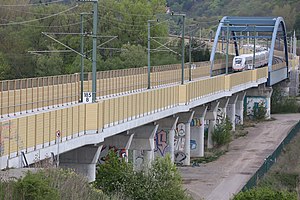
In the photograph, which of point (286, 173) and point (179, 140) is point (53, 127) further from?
point (179, 140)

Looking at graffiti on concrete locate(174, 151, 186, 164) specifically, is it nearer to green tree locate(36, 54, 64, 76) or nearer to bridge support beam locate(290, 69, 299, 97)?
green tree locate(36, 54, 64, 76)

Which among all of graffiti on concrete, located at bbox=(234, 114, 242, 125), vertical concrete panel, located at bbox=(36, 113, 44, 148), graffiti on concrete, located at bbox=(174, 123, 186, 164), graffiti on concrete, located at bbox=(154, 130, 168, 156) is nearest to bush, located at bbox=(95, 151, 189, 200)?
vertical concrete panel, located at bbox=(36, 113, 44, 148)

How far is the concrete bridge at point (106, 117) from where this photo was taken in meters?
31.6

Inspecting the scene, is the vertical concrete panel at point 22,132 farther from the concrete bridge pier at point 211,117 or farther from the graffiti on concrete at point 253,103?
the graffiti on concrete at point 253,103

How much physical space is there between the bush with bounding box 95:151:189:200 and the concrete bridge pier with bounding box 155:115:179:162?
22.8 metres

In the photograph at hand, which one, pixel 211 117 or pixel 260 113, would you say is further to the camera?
pixel 260 113

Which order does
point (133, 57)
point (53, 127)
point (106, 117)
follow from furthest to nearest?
point (133, 57)
point (106, 117)
point (53, 127)

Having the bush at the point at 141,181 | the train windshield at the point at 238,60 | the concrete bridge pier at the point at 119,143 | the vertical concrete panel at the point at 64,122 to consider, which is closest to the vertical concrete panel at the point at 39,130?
the vertical concrete panel at the point at 64,122

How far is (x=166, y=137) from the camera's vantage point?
2410 inches

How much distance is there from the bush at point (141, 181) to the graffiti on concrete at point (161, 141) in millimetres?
23558

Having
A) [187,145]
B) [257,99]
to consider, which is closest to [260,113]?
[257,99]

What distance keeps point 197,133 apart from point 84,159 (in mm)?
30728

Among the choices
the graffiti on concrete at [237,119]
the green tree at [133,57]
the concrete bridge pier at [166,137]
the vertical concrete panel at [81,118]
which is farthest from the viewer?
the green tree at [133,57]

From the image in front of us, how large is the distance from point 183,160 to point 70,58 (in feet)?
111
